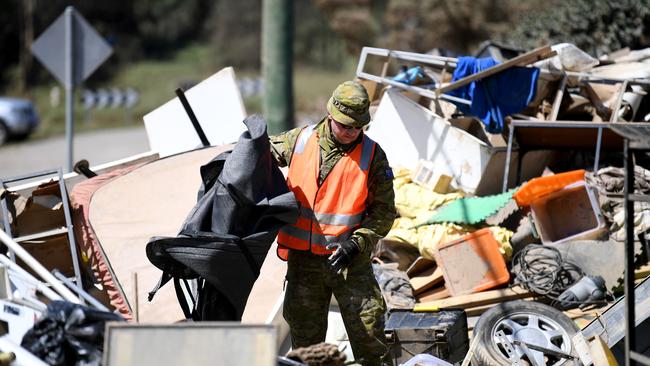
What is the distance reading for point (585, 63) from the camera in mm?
7980

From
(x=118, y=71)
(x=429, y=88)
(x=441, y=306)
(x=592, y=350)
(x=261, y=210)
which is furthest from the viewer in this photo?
(x=118, y=71)

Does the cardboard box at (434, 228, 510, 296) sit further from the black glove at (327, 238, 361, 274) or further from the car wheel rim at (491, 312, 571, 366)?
the black glove at (327, 238, 361, 274)

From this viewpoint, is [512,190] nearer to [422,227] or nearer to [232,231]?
[422,227]

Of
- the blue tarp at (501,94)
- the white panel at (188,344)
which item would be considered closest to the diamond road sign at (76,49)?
the blue tarp at (501,94)

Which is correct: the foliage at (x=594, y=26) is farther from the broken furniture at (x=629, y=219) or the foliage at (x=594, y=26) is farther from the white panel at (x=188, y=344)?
the white panel at (x=188, y=344)

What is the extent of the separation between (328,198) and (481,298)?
2068 mm

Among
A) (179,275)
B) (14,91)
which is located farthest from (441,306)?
(14,91)

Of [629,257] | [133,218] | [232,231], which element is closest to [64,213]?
[133,218]

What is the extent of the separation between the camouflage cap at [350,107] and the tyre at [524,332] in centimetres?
186

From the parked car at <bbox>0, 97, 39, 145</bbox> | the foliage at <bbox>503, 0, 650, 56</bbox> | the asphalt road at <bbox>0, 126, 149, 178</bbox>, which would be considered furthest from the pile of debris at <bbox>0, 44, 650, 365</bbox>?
the parked car at <bbox>0, 97, 39, 145</bbox>

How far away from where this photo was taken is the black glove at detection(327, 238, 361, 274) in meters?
4.76

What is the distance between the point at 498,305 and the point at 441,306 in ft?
1.86

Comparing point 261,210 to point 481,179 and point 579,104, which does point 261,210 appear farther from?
point 579,104

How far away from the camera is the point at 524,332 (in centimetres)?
586
